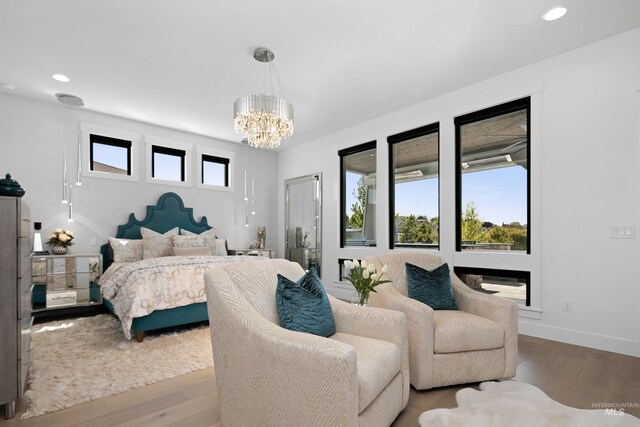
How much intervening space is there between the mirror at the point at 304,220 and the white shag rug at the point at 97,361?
2.74 meters

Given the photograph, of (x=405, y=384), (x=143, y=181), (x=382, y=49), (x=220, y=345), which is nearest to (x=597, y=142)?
(x=382, y=49)

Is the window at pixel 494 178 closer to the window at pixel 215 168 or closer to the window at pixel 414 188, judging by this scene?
the window at pixel 414 188

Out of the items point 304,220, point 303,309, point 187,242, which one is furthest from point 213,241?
point 303,309

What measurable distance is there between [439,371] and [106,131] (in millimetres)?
5562

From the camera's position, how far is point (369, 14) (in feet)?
9.04

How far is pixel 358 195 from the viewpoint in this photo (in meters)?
5.60

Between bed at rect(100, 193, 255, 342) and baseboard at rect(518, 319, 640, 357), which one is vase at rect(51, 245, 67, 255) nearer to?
bed at rect(100, 193, 255, 342)

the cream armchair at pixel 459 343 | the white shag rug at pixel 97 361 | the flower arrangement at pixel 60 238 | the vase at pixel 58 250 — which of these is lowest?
the white shag rug at pixel 97 361

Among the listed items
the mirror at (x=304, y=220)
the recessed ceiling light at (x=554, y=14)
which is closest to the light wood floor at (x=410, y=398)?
the recessed ceiling light at (x=554, y=14)

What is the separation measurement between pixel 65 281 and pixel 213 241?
2.07m

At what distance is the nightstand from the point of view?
4074 mm

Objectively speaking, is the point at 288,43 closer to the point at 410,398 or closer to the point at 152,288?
the point at 152,288

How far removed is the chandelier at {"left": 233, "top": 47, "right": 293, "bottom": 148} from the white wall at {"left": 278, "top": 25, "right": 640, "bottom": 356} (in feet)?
8.03

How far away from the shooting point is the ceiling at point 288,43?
2.70 meters
